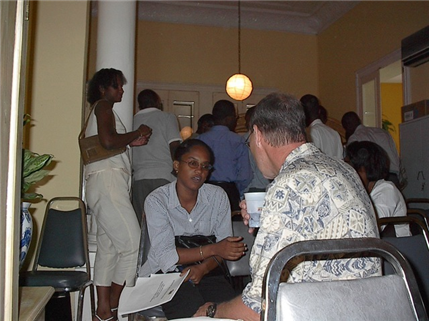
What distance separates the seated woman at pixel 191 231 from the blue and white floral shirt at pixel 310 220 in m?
0.76

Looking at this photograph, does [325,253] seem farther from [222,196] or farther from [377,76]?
[377,76]

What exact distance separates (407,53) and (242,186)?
310cm

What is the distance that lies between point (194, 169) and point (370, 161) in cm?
121

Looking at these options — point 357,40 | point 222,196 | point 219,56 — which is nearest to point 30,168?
point 222,196

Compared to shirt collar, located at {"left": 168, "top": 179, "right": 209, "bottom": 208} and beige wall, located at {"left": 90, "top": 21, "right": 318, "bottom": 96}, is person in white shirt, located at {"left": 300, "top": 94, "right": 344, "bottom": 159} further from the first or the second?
beige wall, located at {"left": 90, "top": 21, "right": 318, "bottom": 96}

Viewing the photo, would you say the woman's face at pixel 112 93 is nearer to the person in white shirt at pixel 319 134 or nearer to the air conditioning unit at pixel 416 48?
the person in white shirt at pixel 319 134

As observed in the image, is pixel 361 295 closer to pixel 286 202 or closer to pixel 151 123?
pixel 286 202

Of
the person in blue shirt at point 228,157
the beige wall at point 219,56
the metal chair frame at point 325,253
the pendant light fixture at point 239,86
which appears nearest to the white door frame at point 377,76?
the beige wall at point 219,56

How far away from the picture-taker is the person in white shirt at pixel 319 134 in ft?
12.8

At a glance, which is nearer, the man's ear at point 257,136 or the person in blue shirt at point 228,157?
the man's ear at point 257,136

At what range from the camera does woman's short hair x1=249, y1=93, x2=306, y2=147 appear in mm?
1427

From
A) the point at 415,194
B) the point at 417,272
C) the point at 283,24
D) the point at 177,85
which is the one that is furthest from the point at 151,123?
the point at 283,24

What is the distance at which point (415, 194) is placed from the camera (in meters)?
4.45

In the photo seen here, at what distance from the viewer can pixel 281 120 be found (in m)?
1.43
